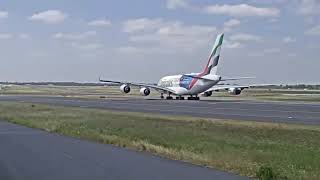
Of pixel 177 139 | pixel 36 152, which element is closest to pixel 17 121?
pixel 177 139

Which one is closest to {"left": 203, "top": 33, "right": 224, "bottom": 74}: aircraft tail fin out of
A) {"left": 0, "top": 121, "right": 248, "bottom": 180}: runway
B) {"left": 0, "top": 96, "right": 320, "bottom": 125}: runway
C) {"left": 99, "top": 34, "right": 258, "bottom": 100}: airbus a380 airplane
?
{"left": 99, "top": 34, "right": 258, "bottom": 100}: airbus a380 airplane

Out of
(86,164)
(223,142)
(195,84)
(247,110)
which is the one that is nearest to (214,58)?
(195,84)

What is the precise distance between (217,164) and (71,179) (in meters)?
4.59

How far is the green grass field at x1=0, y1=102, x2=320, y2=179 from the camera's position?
611 inches

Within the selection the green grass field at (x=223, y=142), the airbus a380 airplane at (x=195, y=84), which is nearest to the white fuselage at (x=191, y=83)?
the airbus a380 airplane at (x=195, y=84)

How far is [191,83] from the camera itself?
80.6 metres

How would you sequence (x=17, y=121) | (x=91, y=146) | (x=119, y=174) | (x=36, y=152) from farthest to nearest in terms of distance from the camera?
(x=17, y=121), (x=91, y=146), (x=36, y=152), (x=119, y=174)

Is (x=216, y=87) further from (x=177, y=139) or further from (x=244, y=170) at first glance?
(x=244, y=170)

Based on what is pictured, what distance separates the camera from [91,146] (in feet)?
70.9

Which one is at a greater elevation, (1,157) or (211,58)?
(211,58)

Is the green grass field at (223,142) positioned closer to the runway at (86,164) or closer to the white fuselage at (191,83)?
the runway at (86,164)

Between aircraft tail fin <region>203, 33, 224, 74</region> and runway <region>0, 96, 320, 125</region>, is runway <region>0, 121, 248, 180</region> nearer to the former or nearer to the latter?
runway <region>0, 96, 320, 125</region>

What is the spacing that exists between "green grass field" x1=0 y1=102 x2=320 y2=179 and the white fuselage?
43176 mm

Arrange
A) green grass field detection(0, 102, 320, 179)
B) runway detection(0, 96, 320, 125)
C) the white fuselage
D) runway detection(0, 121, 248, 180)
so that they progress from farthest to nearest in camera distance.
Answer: the white fuselage < runway detection(0, 96, 320, 125) < green grass field detection(0, 102, 320, 179) < runway detection(0, 121, 248, 180)
